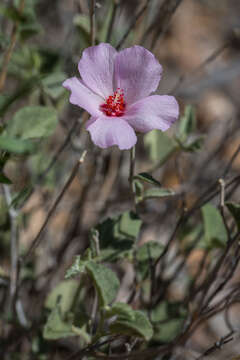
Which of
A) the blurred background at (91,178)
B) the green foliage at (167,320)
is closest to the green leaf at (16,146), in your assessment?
the blurred background at (91,178)

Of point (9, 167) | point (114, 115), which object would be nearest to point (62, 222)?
point (9, 167)

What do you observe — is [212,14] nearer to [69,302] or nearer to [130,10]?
[130,10]

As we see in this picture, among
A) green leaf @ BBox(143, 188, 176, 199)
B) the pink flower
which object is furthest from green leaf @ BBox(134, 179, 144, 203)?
the pink flower

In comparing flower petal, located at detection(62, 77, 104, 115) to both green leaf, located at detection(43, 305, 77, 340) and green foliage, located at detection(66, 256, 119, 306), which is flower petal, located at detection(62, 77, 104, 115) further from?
green leaf, located at detection(43, 305, 77, 340)

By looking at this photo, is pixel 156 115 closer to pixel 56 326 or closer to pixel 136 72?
pixel 136 72

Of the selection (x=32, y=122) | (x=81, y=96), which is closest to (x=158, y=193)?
(x=81, y=96)

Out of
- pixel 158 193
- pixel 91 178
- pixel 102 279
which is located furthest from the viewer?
pixel 91 178

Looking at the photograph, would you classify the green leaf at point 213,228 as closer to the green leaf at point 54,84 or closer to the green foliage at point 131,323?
the green foliage at point 131,323
